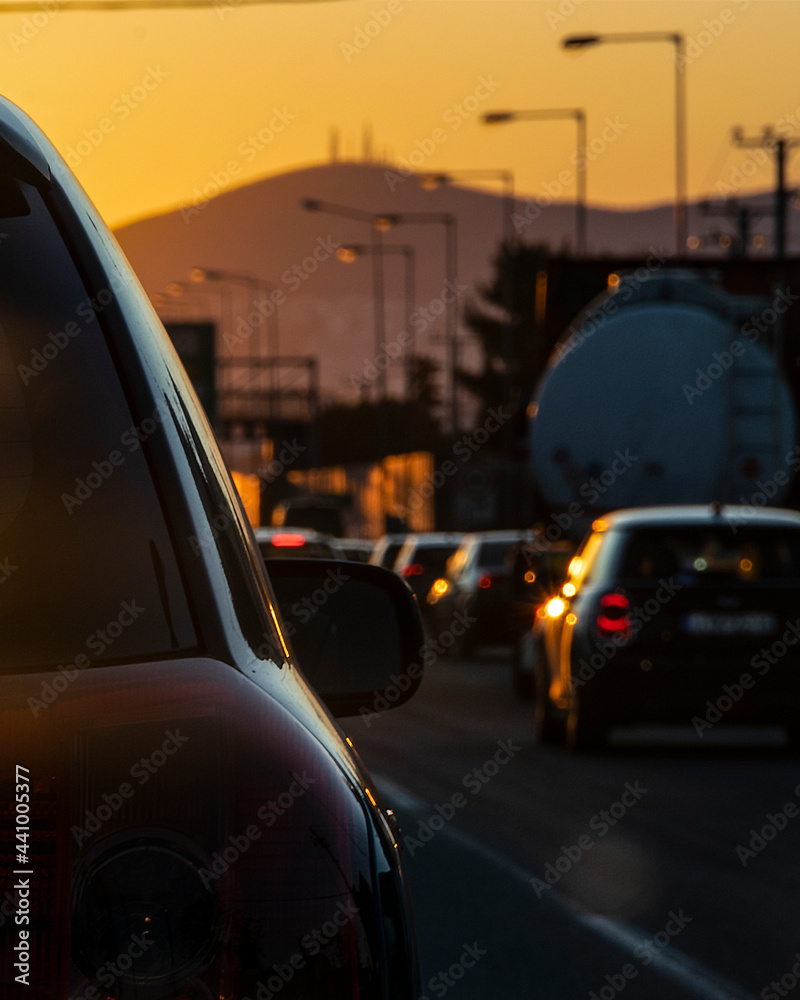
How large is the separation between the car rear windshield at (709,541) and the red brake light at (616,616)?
240mm

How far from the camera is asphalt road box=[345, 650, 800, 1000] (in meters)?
7.66

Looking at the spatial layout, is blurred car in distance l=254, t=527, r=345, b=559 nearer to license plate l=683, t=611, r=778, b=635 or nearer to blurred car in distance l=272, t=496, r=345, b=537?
license plate l=683, t=611, r=778, b=635

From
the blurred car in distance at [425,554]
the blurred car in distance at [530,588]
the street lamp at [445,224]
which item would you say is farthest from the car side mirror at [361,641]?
the street lamp at [445,224]

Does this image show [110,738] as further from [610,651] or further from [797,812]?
[610,651]

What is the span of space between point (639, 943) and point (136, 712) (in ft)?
20.8

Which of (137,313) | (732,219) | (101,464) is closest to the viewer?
(101,464)

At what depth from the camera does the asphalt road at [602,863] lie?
766cm

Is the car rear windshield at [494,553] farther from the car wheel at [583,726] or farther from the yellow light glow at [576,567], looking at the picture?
the car wheel at [583,726]

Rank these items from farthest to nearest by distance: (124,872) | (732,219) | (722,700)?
(732,219), (722,700), (124,872)

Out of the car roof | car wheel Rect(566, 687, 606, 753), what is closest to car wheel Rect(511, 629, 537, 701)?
the car roof

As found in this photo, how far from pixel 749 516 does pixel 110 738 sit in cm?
1489

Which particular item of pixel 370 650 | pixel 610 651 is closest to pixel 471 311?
pixel 610 651

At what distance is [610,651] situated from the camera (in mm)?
16172

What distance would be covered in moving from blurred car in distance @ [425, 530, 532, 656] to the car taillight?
15.6 metres
